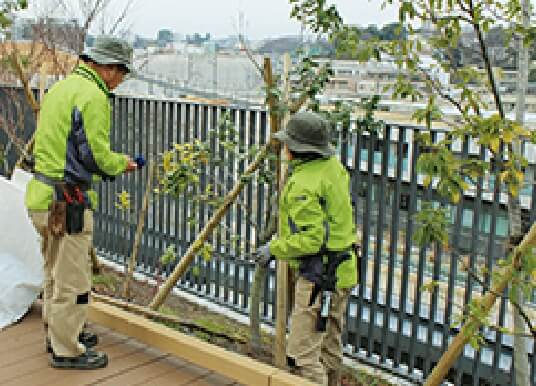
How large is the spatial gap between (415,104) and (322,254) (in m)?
1.16

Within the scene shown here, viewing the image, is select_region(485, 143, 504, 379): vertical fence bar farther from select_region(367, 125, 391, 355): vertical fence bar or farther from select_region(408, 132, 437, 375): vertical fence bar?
select_region(367, 125, 391, 355): vertical fence bar

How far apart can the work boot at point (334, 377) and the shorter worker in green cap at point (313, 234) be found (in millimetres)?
346

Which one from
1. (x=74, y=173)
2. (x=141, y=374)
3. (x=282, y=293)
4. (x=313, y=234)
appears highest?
(x=74, y=173)

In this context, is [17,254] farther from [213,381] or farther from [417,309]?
[417,309]

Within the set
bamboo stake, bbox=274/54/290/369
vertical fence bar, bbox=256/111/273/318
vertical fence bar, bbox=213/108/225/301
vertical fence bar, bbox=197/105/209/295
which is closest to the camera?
bamboo stake, bbox=274/54/290/369

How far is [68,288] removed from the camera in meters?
3.60

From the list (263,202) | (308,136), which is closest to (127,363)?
(308,136)

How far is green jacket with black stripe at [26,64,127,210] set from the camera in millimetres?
3420

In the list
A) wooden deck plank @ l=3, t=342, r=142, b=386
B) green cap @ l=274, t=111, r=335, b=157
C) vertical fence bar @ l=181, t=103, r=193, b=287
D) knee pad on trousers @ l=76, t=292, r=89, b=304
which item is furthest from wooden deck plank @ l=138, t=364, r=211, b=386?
vertical fence bar @ l=181, t=103, r=193, b=287

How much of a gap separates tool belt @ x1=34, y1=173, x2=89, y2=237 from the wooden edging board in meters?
0.83

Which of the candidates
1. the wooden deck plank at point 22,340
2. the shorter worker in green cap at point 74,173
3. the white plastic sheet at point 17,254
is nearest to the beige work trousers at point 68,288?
the shorter worker in green cap at point 74,173

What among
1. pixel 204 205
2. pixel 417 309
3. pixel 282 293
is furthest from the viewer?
pixel 204 205

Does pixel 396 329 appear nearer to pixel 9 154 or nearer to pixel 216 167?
pixel 216 167

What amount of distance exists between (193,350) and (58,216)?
1037 mm
